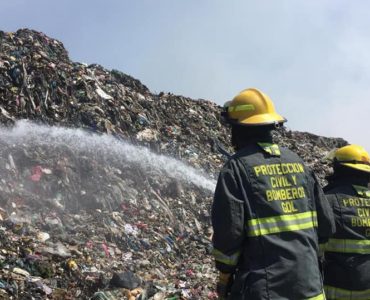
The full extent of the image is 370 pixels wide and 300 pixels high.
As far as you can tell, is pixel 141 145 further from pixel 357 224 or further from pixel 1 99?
pixel 357 224

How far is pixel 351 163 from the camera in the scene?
141 inches

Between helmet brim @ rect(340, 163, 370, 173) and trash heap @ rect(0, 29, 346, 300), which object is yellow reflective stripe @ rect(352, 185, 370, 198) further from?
trash heap @ rect(0, 29, 346, 300)

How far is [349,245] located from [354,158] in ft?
2.09

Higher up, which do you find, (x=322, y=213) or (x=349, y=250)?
(x=322, y=213)

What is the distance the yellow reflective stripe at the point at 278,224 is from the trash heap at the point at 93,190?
3.18 metres

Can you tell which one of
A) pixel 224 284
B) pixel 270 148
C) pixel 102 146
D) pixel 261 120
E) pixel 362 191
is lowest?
pixel 224 284

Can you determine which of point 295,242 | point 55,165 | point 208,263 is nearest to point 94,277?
point 208,263

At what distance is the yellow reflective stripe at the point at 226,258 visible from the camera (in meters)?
2.39

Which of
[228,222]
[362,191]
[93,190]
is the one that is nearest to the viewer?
[228,222]

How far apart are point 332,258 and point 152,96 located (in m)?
11.3

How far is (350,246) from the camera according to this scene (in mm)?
3389

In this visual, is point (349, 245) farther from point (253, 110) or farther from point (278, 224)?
point (253, 110)

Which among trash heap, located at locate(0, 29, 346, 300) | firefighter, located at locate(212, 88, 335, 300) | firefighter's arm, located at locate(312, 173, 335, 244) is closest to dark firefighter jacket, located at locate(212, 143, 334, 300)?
firefighter, located at locate(212, 88, 335, 300)

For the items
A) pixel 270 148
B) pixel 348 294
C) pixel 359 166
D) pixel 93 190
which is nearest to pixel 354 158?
pixel 359 166
